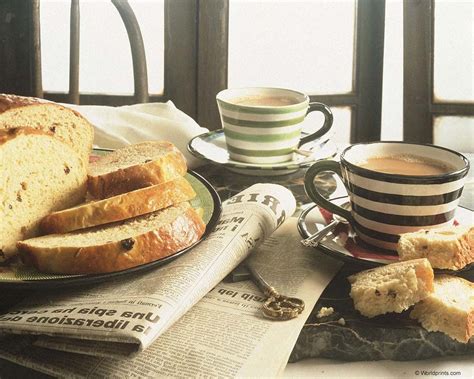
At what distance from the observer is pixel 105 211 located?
115cm

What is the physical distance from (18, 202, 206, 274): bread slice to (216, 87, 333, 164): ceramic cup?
19.7 inches

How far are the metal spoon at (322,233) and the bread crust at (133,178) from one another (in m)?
0.29

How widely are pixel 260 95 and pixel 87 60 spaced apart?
151cm

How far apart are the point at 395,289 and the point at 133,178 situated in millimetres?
537

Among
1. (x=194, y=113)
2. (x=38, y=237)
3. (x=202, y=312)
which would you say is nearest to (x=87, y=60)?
(x=194, y=113)

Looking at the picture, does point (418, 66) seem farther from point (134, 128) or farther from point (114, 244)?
point (114, 244)

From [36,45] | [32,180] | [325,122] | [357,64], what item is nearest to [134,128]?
[325,122]

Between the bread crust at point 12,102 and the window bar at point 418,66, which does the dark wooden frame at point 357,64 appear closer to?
the window bar at point 418,66

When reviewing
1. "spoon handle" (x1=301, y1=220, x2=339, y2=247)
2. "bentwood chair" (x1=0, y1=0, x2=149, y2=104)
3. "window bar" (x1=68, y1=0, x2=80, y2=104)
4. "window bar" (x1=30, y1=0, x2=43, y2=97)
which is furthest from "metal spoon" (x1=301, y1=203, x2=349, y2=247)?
"window bar" (x1=30, y1=0, x2=43, y2=97)

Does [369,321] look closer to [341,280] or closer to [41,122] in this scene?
[341,280]

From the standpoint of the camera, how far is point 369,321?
3.22 ft

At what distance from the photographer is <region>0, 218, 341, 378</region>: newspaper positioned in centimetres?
86

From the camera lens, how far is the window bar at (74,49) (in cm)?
228

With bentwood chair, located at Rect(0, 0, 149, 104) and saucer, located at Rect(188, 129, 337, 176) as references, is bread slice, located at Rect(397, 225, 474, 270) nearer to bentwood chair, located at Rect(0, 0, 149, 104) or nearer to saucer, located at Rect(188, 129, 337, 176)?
saucer, located at Rect(188, 129, 337, 176)
